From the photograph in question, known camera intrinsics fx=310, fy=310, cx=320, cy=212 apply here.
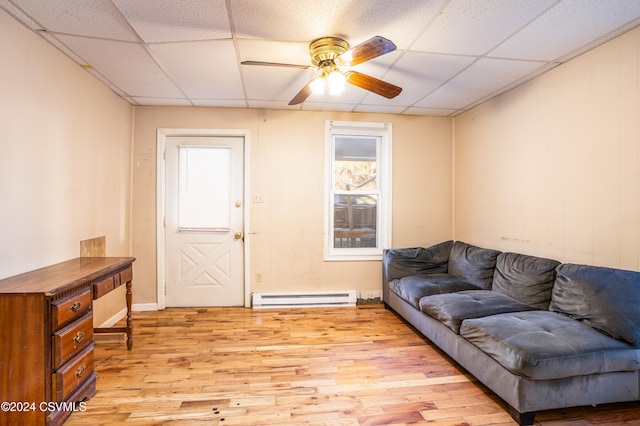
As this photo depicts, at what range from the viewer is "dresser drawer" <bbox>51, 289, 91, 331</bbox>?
5.54 feet

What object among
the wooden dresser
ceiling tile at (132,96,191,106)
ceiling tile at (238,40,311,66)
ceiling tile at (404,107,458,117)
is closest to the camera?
the wooden dresser

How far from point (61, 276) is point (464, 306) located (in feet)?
9.34

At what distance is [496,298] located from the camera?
261cm

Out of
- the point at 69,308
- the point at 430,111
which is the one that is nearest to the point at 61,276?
the point at 69,308

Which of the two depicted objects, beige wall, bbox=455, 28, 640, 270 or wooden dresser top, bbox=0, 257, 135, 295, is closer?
Answer: wooden dresser top, bbox=0, 257, 135, 295

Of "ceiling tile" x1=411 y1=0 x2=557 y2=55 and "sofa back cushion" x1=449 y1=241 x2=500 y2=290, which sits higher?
"ceiling tile" x1=411 y1=0 x2=557 y2=55

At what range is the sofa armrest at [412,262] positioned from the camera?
3600 mm

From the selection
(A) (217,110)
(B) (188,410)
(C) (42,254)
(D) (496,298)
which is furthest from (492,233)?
(C) (42,254)

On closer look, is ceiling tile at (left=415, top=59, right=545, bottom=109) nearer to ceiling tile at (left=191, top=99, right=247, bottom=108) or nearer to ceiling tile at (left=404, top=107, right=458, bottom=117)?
ceiling tile at (left=404, top=107, right=458, bottom=117)

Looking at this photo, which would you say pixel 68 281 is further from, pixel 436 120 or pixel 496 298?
pixel 436 120

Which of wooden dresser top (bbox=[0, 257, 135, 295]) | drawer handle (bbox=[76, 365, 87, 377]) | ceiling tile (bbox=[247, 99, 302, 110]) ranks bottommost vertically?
drawer handle (bbox=[76, 365, 87, 377])

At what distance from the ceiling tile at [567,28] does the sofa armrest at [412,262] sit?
2139 mm

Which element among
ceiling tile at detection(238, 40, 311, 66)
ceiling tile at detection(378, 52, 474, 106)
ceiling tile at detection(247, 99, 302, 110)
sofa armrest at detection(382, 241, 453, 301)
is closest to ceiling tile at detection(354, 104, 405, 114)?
ceiling tile at detection(378, 52, 474, 106)

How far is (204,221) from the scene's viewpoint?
12.4 ft
